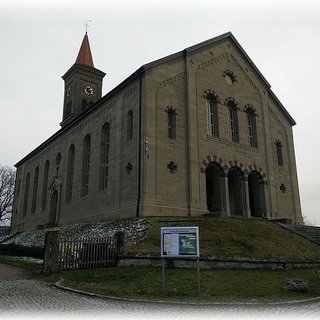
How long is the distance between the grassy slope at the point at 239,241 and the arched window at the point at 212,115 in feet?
33.4

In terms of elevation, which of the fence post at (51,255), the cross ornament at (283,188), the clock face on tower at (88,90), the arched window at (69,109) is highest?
the clock face on tower at (88,90)

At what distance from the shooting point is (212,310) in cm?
884

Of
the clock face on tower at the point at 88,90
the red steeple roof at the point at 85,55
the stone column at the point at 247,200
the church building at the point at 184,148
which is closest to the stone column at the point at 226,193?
the church building at the point at 184,148

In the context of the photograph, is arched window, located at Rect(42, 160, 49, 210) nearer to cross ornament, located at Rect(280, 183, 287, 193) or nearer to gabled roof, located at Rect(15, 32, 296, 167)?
gabled roof, located at Rect(15, 32, 296, 167)

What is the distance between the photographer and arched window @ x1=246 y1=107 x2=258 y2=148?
111ft

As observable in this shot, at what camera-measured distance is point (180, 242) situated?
1171 cm

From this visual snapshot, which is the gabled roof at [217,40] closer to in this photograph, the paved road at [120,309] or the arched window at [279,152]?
the arched window at [279,152]

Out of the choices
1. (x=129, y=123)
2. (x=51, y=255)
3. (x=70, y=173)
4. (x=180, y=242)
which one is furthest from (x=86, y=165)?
(x=180, y=242)

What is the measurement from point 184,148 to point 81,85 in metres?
32.7

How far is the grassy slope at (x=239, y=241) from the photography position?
17.0 metres

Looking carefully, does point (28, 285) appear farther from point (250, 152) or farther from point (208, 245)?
point (250, 152)

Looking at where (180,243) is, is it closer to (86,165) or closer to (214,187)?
(214,187)

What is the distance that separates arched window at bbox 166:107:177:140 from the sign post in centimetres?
1676

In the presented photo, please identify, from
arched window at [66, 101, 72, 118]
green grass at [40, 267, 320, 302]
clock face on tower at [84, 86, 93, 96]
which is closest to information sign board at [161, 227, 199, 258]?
green grass at [40, 267, 320, 302]
